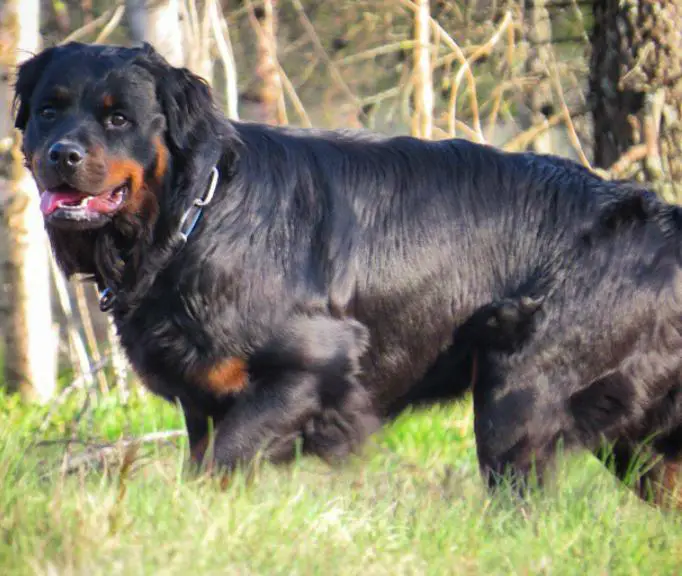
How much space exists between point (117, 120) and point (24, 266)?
2.81m

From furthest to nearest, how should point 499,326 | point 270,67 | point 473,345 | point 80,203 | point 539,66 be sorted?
point 539,66 → point 270,67 → point 473,345 → point 499,326 → point 80,203

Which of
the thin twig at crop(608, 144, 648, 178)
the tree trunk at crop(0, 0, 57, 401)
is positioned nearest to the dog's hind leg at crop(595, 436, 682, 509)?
the thin twig at crop(608, 144, 648, 178)

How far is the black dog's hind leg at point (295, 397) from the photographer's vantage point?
4.29 metres

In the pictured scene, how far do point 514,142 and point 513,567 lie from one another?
4.12m

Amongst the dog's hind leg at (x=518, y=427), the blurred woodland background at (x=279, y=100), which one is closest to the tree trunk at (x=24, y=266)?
the blurred woodland background at (x=279, y=100)

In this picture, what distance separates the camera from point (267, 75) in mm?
6934

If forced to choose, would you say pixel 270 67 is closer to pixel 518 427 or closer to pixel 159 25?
pixel 159 25

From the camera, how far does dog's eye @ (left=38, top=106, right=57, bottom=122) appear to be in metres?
4.32

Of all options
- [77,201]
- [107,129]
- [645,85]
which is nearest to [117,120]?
[107,129]

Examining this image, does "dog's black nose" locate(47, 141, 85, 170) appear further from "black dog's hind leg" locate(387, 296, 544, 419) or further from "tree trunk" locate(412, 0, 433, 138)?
"tree trunk" locate(412, 0, 433, 138)

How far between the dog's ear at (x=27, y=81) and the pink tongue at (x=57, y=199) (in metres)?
0.46

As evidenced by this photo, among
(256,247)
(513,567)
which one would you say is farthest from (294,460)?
(513,567)

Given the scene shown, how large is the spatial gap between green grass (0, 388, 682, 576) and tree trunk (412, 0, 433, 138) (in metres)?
2.52

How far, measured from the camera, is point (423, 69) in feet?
21.7
